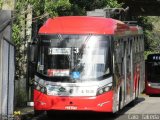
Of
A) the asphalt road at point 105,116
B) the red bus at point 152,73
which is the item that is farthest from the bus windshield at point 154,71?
the asphalt road at point 105,116

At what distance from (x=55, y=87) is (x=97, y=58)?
1520mm

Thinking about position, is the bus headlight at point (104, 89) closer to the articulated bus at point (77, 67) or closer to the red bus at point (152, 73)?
the articulated bus at point (77, 67)

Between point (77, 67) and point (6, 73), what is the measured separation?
3.32 meters

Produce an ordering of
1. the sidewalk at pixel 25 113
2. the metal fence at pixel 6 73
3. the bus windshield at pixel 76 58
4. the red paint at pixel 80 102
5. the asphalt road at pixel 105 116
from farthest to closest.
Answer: the asphalt road at pixel 105 116 → the sidewalk at pixel 25 113 → the bus windshield at pixel 76 58 → the red paint at pixel 80 102 → the metal fence at pixel 6 73

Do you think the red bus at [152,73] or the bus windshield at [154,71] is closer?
the red bus at [152,73]

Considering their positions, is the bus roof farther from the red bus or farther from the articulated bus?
the red bus

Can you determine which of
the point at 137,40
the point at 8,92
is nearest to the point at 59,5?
the point at 137,40

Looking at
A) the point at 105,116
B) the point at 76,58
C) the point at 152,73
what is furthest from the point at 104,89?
the point at 152,73

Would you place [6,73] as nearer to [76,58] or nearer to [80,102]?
[80,102]

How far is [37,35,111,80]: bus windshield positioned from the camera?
17.4 metres

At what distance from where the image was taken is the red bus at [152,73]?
113 ft

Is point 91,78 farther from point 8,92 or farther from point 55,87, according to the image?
point 8,92

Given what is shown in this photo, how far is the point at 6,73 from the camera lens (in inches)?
574

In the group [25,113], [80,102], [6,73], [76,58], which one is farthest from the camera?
[25,113]
